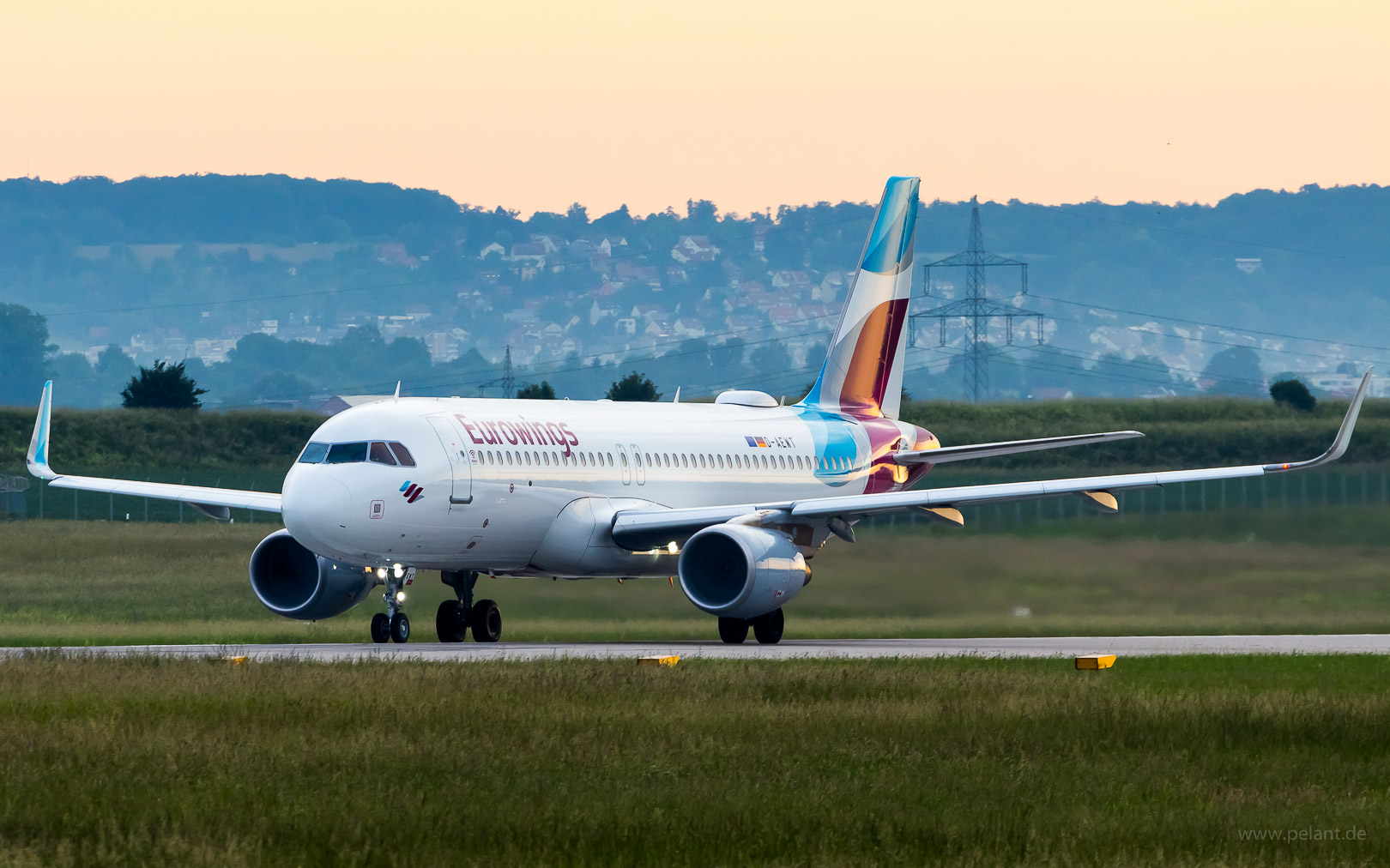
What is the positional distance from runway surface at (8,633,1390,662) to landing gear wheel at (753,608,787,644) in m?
0.21

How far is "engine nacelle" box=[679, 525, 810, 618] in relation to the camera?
30.8 meters

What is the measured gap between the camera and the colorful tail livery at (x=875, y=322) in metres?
41.6

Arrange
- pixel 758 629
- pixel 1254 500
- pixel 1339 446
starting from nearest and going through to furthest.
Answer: pixel 1339 446 → pixel 758 629 → pixel 1254 500

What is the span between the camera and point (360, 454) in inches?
1163

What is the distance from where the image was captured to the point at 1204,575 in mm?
38406

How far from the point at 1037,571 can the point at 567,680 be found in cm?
1790

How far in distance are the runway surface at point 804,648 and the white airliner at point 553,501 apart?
34.0 inches

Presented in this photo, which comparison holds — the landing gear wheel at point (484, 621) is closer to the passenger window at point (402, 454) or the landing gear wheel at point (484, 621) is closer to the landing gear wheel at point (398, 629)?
the landing gear wheel at point (398, 629)

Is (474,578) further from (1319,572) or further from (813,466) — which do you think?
(1319,572)

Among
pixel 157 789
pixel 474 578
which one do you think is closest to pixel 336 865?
pixel 157 789

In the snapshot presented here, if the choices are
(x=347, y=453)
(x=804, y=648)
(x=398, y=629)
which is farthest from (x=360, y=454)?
(x=804, y=648)

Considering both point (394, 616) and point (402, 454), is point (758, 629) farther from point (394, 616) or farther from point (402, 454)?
point (402, 454)

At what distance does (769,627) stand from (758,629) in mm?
238

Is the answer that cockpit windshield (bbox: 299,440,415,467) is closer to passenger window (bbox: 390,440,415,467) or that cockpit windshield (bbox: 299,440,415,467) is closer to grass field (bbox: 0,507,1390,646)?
passenger window (bbox: 390,440,415,467)
